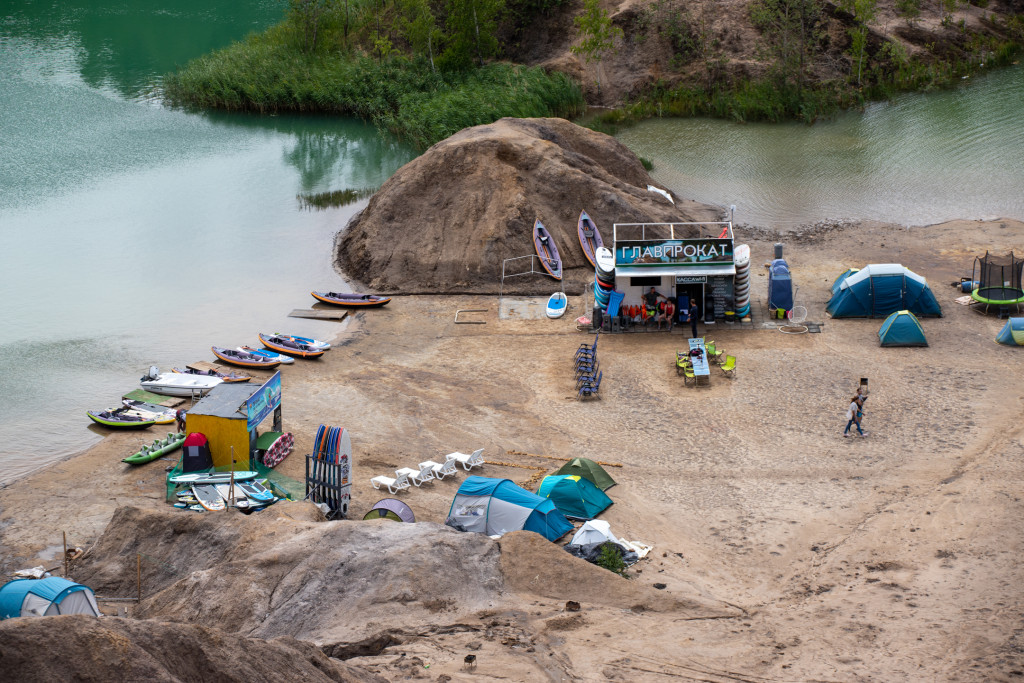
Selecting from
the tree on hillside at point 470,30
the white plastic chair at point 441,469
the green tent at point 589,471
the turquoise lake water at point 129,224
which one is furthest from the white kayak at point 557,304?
the tree on hillside at point 470,30

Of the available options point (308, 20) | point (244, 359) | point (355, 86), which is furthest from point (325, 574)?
point (308, 20)

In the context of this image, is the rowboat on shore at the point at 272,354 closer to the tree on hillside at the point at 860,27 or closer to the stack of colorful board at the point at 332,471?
the stack of colorful board at the point at 332,471

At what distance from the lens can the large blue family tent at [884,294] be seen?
109 ft

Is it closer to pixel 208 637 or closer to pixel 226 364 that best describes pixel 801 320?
pixel 226 364

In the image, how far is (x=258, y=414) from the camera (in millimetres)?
25422

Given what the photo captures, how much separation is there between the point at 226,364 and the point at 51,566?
12458 mm

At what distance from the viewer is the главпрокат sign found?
3362 cm

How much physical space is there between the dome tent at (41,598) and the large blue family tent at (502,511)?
7.81m

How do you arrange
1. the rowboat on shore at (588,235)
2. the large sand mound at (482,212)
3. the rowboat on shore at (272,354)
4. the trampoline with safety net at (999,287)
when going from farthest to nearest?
the rowboat on shore at (588,235), the large sand mound at (482,212), the trampoline with safety net at (999,287), the rowboat on shore at (272,354)

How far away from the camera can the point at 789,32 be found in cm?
6259

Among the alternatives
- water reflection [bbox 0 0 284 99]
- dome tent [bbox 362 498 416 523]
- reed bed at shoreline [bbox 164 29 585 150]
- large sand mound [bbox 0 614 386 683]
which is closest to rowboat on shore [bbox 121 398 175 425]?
dome tent [bbox 362 498 416 523]

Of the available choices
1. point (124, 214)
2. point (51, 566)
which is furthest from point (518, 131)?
point (51, 566)

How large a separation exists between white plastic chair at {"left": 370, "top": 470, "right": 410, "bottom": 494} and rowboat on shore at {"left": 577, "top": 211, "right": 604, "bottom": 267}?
674 inches

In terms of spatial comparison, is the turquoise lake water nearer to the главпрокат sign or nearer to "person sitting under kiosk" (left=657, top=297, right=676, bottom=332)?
the главпрокат sign
